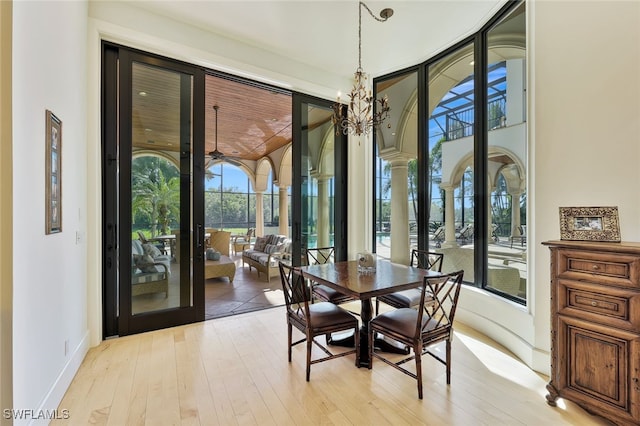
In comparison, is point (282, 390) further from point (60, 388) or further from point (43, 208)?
point (43, 208)

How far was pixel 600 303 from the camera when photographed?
182 centimetres

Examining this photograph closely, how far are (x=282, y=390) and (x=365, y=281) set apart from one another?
3.57 ft

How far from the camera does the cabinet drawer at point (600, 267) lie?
5.55ft

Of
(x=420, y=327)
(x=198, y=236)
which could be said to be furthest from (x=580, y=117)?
(x=198, y=236)

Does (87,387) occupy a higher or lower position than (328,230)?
lower

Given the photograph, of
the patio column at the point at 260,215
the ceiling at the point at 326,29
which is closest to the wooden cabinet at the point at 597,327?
the ceiling at the point at 326,29

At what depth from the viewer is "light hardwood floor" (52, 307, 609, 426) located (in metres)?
1.91

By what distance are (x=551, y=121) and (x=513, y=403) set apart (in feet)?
7.48

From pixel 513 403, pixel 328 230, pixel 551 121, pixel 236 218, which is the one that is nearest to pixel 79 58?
pixel 328 230

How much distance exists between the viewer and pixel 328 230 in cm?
480

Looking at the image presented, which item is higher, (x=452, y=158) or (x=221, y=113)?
(x=221, y=113)

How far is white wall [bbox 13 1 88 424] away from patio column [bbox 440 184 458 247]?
4102 mm

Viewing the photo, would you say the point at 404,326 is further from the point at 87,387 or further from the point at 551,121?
the point at 87,387

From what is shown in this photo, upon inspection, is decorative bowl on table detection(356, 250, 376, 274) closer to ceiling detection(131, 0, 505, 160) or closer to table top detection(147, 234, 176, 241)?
table top detection(147, 234, 176, 241)
